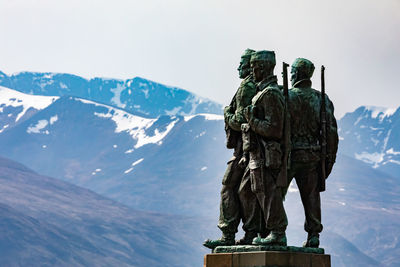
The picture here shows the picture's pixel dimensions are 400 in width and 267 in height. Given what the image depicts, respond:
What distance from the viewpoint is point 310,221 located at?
71.9 ft

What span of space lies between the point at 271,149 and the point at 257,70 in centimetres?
159

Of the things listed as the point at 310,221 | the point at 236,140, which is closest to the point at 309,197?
the point at 310,221

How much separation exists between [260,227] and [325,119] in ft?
8.00

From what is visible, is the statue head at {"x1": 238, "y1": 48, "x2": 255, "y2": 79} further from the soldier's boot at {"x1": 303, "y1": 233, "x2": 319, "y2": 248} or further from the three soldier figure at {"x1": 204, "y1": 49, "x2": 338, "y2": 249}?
the soldier's boot at {"x1": 303, "y1": 233, "x2": 319, "y2": 248}

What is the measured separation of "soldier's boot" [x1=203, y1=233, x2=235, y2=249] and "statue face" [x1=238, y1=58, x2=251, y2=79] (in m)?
3.07

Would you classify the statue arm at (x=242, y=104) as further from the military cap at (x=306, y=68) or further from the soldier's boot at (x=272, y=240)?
the soldier's boot at (x=272, y=240)

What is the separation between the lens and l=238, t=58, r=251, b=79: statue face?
72.6ft

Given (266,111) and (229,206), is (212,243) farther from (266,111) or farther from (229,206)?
(266,111)

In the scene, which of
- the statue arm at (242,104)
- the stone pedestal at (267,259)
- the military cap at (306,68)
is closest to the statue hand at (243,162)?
the statue arm at (242,104)

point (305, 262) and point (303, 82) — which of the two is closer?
point (305, 262)

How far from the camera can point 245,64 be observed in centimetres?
2220

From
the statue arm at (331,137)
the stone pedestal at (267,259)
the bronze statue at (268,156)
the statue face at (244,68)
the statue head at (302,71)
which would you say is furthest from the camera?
the statue head at (302,71)

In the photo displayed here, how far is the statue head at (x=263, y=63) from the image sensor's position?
21141mm

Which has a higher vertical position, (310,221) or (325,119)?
(325,119)
